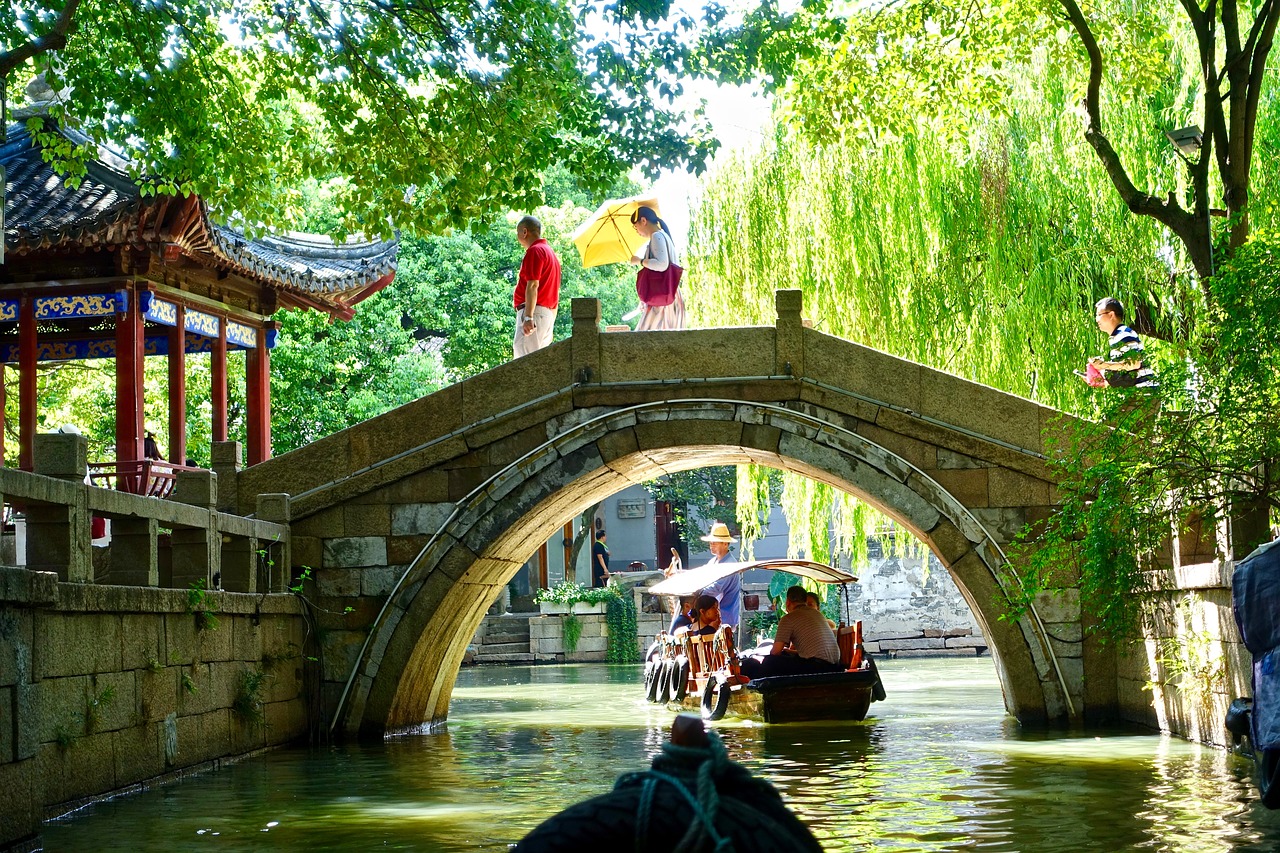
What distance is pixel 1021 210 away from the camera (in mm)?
13445

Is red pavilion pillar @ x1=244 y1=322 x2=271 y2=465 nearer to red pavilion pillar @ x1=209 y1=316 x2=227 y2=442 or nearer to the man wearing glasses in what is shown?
red pavilion pillar @ x1=209 y1=316 x2=227 y2=442

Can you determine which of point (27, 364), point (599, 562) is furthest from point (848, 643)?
point (599, 562)

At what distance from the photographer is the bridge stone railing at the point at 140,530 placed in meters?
7.66

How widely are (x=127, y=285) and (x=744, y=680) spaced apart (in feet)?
20.6

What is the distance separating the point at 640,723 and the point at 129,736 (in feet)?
17.9

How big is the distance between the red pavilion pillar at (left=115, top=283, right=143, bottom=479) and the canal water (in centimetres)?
374

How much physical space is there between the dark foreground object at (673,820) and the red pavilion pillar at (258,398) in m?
13.2

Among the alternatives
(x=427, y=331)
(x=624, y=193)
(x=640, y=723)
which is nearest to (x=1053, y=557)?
(x=640, y=723)

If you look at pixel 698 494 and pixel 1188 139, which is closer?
pixel 1188 139

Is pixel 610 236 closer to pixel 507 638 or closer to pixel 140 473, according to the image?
pixel 140 473

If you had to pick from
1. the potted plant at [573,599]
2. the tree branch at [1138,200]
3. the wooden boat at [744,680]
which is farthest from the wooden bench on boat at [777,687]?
the potted plant at [573,599]

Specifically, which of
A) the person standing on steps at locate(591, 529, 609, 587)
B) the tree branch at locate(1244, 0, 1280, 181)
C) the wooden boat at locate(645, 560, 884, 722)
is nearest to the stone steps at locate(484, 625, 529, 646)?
the person standing on steps at locate(591, 529, 609, 587)

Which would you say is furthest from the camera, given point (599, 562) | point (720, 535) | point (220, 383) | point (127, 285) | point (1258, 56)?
point (599, 562)

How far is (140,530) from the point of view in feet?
29.2
